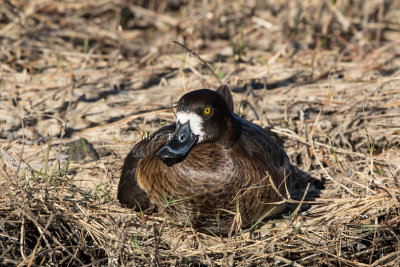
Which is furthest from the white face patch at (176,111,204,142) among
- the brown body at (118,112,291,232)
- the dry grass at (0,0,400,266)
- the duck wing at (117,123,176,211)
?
the dry grass at (0,0,400,266)

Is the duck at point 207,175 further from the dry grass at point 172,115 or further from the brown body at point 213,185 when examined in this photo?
the dry grass at point 172,115

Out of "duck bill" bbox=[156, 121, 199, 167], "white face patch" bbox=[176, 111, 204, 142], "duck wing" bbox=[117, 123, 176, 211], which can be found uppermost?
"white face patch" bbox=[176, 111, 204, 142]

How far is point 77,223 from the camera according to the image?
304cm

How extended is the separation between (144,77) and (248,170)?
2.44 meters

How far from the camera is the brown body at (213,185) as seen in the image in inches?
116

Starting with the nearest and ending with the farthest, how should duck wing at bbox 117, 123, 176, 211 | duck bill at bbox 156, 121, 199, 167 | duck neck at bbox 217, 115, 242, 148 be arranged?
duck bill at bbox 156, 121, 199, 167, duck neck at bbox 217, 115, 242, 148, duck wing at bbox 117, 123, 176, 211

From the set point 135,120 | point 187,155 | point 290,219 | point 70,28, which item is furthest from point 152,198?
point 70,28

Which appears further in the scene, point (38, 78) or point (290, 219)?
point (38, 78)

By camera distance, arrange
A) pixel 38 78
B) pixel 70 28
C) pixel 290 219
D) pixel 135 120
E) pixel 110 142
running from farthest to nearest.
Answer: pixel 70 28
pixel 38 78
pixel 135 120
pixel 110 142
pixel 290 219

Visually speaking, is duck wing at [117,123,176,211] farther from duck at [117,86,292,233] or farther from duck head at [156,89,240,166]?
duck head at [156,89,240,166]

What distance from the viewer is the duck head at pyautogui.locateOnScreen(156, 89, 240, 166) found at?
2945 millimetres

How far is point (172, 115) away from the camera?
4391 millimetres

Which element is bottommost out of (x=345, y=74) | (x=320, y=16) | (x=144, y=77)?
(x=144, y=77)

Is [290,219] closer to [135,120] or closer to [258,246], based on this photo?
[258,246]
